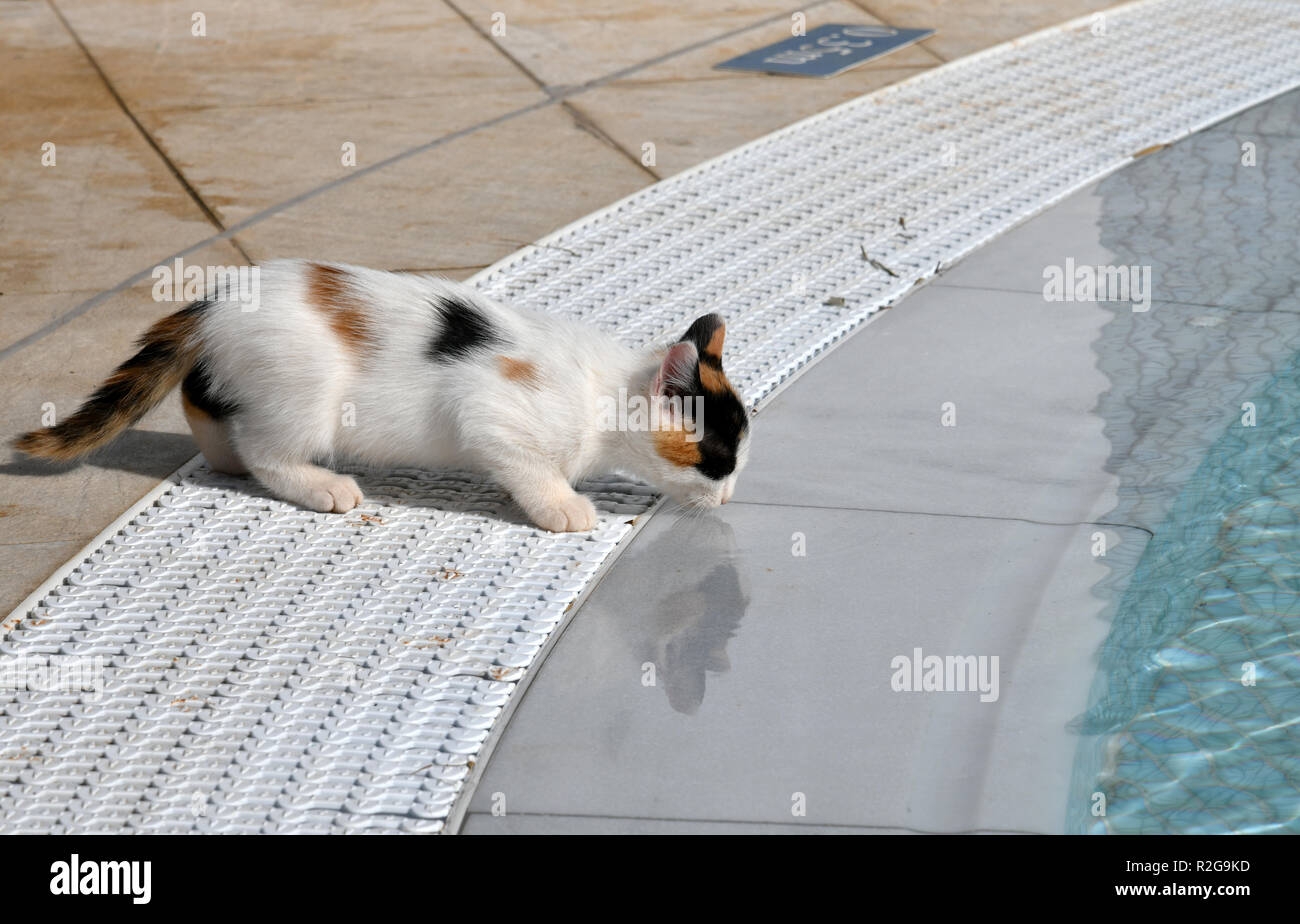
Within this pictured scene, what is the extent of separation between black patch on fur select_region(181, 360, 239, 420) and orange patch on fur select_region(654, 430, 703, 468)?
1.13 metres

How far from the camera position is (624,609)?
3.59 meters

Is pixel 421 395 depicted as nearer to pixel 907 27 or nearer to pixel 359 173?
pixel 359 173

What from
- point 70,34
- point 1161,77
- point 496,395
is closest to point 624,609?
point 496,395

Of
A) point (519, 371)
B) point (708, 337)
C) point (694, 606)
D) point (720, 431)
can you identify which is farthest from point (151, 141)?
point (694, 606)

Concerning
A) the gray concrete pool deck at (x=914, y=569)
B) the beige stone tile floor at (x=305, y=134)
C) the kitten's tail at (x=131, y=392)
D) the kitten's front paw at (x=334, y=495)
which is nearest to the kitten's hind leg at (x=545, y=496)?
the gray concrete pool deck at (x=914, y=569)

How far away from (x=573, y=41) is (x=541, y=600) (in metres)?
5.23

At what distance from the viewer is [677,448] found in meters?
3.75

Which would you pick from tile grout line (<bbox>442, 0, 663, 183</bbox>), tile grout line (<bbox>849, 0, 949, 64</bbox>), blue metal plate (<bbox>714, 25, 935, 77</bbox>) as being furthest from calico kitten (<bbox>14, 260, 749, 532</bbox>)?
tile grout line (<bbox>849, 0, 949, 64</bbox>)

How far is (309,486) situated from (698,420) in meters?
1.12

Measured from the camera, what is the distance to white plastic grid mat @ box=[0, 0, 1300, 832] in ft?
9.87

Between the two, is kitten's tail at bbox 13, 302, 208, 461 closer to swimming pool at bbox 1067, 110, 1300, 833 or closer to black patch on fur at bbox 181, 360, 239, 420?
black patch on fur at bbox 181, 360, 239, 420

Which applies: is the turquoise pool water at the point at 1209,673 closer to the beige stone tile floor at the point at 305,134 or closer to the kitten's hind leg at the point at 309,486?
the kitten's hind leg at the point at 309,486

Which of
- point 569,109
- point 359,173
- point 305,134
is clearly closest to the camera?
point 359,173

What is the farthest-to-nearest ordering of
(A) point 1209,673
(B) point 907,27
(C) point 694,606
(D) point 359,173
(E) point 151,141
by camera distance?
(B) point 907,27, (E) point 151,141, (D) point 359,173, (C) point 694,606, (A) point 1209,673
